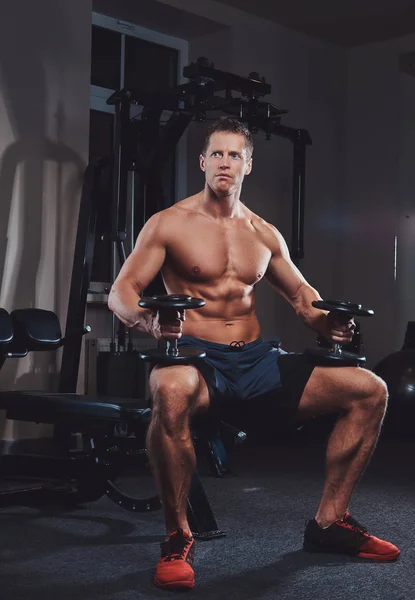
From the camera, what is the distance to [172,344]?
2.20 metres

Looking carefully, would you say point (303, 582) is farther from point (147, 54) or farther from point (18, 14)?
point (147, 54)

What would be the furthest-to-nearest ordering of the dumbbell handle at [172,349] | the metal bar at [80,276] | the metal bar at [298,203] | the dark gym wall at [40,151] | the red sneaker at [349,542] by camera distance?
the metal bar at [298,203] < the dark gym wall at [40,151] < the metal bar at [80,276] < the red sneaker at [349,542] < the dumbbell handle at [172,349]

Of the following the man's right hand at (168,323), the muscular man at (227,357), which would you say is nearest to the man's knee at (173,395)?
the muscular man at (227,357)

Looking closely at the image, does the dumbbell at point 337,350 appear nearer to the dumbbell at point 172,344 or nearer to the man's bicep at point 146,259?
the dumbbell at point 172,344

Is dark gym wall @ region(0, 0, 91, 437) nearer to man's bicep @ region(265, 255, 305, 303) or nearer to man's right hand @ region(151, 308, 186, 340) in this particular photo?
man's bicep @ region(265, 255, 305, 303)

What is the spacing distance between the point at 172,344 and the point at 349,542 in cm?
75

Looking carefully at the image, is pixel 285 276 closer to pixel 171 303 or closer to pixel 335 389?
pixel 335 389

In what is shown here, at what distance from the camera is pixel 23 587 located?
81.6 inches

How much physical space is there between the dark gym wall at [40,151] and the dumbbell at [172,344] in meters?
2.28

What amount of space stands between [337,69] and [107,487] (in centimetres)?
433

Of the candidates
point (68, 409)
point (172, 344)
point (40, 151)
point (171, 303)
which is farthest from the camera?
point (40, 151)

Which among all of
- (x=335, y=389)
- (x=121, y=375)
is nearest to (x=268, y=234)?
(x=335, y=389)

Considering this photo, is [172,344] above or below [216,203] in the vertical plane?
below

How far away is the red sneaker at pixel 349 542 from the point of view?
2342mm
